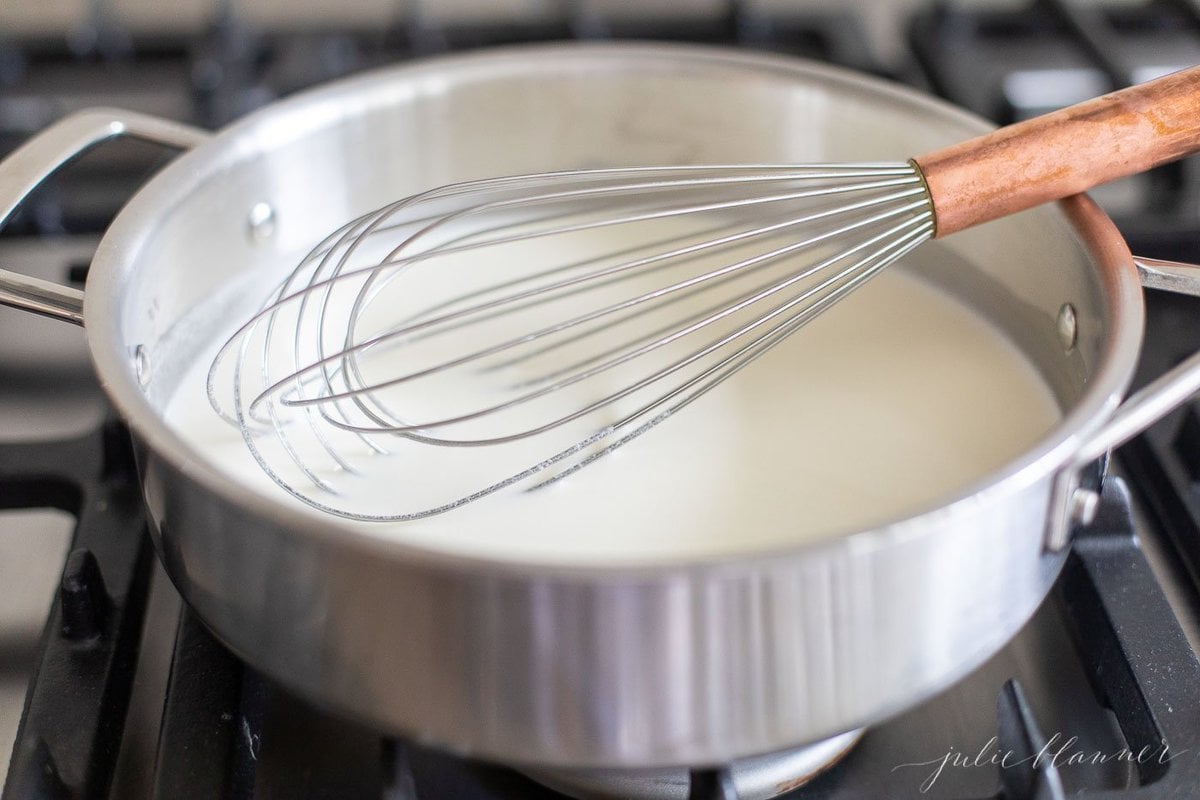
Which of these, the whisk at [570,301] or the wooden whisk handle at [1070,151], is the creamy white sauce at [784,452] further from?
the wooden whisk handle at [1070,151]

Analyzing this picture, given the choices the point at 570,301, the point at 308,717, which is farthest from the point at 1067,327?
the point at 308,717

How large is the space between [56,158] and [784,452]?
0.34m

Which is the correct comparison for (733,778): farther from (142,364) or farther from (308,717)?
(142,364)

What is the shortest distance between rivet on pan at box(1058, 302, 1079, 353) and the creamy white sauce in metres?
0.04

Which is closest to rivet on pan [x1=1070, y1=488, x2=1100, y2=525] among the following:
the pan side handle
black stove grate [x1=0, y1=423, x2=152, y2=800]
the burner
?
the pan side handle

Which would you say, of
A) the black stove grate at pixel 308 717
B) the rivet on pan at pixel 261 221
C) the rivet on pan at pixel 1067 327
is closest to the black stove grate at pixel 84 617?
the black stove grate at pixel 308 717

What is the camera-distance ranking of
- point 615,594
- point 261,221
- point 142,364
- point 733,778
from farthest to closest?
→ point 261,221, point 142,364, point 733,778, point 615,594

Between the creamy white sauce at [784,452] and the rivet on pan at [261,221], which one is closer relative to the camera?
the creamy white sauce at [784,452]

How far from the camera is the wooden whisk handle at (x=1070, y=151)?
1.60 feet

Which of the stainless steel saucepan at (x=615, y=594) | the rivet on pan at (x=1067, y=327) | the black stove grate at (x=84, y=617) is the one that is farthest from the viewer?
the rivet on pan at (x=1067, y=327)
